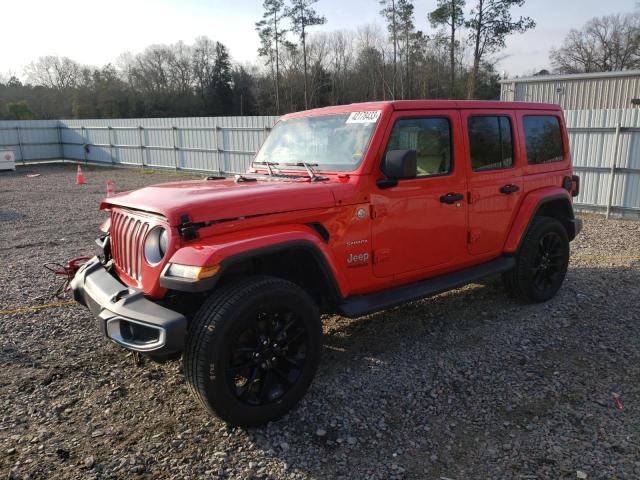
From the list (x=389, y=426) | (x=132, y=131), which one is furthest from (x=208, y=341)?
(x=132, y=131)

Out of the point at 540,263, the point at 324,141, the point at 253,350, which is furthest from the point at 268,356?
the point at 540,263

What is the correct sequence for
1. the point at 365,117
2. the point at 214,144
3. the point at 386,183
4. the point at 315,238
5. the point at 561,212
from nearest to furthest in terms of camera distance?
1. the point at 315,238
2. the point at 386,183
3. the point at 365,117
4. the point at 561,212
5. the point at 214,144

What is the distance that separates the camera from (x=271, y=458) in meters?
2.91

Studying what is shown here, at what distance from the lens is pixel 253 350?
311 centimetres

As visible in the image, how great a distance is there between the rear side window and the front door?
44.5 inches

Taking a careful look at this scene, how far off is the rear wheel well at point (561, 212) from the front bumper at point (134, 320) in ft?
13.3

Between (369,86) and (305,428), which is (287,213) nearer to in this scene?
(305,428)

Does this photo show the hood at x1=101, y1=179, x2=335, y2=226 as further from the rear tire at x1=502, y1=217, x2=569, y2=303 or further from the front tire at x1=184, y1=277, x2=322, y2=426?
the rear tire at x1=502, y1=217, x2=569, y2=303

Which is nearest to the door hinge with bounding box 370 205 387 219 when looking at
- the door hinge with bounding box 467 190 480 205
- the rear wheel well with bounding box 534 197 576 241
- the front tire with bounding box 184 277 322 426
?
the front tire with bounding box 184 277 322 426

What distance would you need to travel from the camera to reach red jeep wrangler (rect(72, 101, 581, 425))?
9.75 ft

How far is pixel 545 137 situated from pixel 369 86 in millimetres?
39213

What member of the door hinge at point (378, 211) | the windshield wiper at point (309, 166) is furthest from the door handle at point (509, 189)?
the windshield wiper at point (309, 166)

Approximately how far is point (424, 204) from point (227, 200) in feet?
5.52

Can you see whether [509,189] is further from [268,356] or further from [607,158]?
[607,158]
